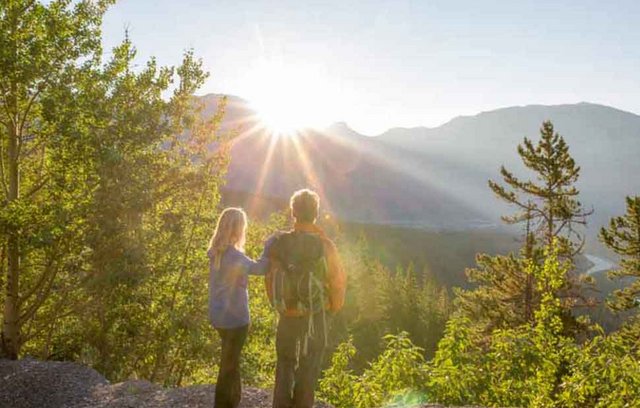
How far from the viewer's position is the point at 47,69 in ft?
40.2

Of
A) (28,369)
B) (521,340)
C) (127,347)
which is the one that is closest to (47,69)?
(28,369)

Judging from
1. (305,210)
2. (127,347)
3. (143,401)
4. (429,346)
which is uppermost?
(305,210)

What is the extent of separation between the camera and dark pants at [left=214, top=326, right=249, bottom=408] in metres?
6.50

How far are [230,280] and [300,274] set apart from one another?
101 centimetres

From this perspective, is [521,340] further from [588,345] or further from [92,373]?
[92,373]

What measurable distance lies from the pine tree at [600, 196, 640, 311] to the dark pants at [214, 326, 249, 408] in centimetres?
2374

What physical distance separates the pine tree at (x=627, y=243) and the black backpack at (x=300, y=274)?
A: 23.8 m

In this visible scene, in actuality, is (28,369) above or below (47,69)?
below

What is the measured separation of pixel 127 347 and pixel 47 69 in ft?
25.6

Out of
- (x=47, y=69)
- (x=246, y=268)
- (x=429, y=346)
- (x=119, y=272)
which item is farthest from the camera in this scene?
(x=429, y=346)

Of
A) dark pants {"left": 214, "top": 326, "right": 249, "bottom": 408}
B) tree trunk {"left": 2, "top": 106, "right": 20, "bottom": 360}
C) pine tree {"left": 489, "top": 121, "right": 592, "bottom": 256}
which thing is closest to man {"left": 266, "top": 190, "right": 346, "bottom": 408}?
dark pants {"left": 214, "top": 326, "right": 249, "bottom": 408}

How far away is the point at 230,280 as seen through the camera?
20.9 ft

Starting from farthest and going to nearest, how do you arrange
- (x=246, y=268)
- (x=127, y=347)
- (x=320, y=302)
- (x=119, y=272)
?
(x=127, y=347), (x=119, y=272), (x=246, y=268), (x=320, y=302)

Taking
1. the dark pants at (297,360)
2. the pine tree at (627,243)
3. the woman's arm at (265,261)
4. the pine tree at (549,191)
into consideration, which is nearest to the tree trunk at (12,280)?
the woman's arm at (265,261)
